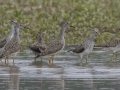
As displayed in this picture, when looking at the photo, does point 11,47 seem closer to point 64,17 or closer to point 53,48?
point 53,48

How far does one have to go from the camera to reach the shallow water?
14.2 metres

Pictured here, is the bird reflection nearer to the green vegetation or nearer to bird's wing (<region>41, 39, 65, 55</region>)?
Answer: bird's wing (<region>41, 39, 65, 55</region>)

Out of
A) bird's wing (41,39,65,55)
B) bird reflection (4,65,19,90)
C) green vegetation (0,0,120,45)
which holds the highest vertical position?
green vegetation (0,0,120,45)

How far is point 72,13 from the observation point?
28.3 meters

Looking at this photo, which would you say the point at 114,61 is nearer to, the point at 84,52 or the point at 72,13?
the point at 84,52

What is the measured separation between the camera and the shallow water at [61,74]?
14188 mm

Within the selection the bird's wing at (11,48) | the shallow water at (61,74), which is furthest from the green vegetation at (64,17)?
the shallow water at (61,74)

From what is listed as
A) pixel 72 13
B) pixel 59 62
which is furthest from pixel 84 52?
pixel 72 13

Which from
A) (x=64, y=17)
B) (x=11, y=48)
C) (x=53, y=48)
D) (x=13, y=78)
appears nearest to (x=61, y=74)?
(x=13, y=78)

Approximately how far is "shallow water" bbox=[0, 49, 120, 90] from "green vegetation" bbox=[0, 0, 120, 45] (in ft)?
14.4

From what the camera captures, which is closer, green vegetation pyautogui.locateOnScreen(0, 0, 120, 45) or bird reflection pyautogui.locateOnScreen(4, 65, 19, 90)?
bird reflection pyautogui.locateOnScreen(4, 65, 19, 90)

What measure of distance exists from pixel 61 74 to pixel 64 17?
1186cm

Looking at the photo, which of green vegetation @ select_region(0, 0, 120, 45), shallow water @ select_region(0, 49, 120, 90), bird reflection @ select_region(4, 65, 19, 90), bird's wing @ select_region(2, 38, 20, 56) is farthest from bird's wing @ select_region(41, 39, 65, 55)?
green vegetation @ select_region(0, 0, 120, 45)

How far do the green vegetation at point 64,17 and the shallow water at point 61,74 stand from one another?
4.39 m
